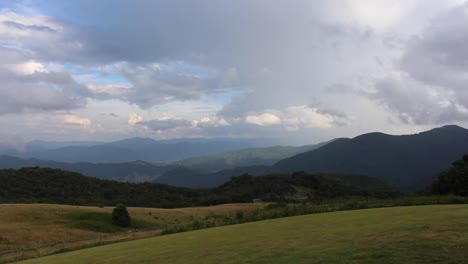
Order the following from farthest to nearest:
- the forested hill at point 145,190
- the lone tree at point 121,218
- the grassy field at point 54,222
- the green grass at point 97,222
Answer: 1. the forested hill at point 145,190
2. the lone tree at point 121,218
3. the green grass at point 97,222
4. the grassy field at point 54,222

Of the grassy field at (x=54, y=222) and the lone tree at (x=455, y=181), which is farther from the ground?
the lone tree at (x=455, y=181)

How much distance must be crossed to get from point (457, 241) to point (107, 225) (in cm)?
5033

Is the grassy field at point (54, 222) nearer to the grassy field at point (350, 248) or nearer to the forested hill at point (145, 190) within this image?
the grassy field at point (350, 248)

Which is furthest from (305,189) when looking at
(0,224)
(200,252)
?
(200,252)

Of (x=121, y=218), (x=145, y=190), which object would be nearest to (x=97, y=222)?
(x=121, y=218)

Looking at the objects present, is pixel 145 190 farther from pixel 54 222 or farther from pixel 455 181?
pixel 455 181

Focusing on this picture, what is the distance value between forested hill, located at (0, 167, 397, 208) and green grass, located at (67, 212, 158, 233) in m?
45.1

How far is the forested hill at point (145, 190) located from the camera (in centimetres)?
11456

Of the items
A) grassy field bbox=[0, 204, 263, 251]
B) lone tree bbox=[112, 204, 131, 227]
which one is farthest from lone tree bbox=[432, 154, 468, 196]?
lone tree bbox=[112, 204, 131, 227]

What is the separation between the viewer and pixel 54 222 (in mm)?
53719

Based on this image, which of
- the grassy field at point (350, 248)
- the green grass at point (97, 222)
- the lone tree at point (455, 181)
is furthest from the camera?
the lone tree at point (455, 181)

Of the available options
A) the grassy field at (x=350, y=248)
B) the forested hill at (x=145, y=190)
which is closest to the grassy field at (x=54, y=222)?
the grassy field at (x=350, y=248)

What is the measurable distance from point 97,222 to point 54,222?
5524 millimetres

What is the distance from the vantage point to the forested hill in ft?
376
